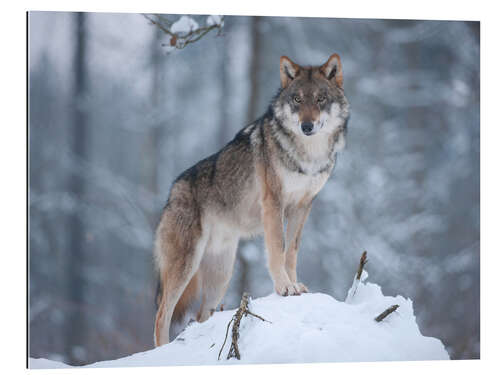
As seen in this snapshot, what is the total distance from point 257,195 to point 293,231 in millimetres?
373

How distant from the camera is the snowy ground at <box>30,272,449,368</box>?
3.50 m

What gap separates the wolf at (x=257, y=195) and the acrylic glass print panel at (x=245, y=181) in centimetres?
1

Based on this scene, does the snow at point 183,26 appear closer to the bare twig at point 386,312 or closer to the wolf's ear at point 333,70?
the wolf's ear at point 333,70

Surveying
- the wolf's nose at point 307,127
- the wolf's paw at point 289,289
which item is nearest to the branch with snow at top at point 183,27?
the wolf's nose at point 307,127

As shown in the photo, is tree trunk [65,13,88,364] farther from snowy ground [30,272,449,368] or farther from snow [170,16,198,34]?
snowy ground [30,272,449,368]

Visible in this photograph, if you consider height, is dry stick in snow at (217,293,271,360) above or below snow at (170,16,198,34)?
below

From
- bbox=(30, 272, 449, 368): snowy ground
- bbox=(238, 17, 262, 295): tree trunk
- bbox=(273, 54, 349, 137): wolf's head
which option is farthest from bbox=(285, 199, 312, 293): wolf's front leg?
bbox=(238, 17, 262, 295): tree trunk

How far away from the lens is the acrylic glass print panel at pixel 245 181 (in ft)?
12.4

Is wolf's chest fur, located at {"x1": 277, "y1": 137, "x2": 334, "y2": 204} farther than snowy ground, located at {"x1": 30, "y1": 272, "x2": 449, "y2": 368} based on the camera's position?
Yes

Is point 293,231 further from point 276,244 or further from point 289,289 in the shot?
point 289,289

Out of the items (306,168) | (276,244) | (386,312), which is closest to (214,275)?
(276,244)

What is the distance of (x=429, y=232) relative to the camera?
15.5 feet

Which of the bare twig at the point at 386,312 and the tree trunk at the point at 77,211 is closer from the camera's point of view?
the bare twig at the point at 386,312

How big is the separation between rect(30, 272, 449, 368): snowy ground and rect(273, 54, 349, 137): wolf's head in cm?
114
